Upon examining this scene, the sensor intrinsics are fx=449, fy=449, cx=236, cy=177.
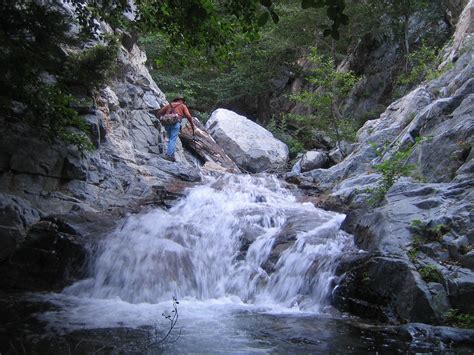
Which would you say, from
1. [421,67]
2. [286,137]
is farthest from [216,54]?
[286,137]

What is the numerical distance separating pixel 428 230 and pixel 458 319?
5.41 ft

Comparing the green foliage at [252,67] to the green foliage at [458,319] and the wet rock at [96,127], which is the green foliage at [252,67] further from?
the green foliage at [458,319]

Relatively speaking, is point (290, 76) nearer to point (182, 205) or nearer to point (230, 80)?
point (230, 80)

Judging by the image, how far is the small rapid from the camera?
6.73 m

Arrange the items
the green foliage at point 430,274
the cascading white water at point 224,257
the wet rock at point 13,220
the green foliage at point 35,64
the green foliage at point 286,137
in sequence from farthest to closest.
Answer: the green foliage at point 286,137
the wet rock at point 13,220
the cascading white water at point 224,257
the green foliage at point 35,64
the green foliage at point 430,274

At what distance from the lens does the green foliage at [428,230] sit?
258 inches

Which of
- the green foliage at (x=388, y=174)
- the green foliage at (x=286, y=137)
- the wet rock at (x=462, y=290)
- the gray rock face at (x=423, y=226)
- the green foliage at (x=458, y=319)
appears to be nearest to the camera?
the green foliage at (x=458, y=319)

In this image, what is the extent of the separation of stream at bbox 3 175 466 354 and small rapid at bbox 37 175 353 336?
18 millimetres

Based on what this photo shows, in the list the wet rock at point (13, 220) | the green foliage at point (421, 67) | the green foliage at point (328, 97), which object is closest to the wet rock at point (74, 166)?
the wet rock at point (13, 220)

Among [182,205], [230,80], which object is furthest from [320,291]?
[230,80]

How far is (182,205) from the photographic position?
10938mm

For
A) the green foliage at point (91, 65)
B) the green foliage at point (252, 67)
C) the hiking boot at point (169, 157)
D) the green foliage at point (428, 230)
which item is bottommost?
the green foliage at point (428, 230)

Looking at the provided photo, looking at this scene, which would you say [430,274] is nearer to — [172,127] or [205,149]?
[172,127]

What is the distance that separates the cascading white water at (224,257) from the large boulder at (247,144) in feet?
25.2
